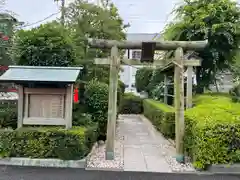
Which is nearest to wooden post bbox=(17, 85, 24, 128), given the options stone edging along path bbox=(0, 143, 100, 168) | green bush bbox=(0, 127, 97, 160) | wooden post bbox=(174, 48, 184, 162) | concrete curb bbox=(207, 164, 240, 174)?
green bush bbox=(0, 127, 97, 160)

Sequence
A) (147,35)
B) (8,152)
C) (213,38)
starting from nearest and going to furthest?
(8,152)
(213,38)
(147,35)

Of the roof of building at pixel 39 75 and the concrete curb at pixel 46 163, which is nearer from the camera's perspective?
the concrete curb at pixel 46 163

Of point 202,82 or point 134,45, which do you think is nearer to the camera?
point 134,45

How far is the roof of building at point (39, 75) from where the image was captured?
518 centimetres

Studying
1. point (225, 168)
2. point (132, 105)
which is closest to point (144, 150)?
point (225, 168)

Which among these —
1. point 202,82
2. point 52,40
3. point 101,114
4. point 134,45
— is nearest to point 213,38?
point 202,82

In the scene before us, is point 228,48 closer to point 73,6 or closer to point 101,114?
point 101,114

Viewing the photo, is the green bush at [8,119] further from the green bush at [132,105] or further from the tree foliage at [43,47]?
the green bush at [132,105]

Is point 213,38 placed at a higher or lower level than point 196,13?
lower

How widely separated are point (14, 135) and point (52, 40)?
2.66 m

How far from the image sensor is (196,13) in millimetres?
8641

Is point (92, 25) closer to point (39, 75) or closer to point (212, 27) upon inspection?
point (212, 27)

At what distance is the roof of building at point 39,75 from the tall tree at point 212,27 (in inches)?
187

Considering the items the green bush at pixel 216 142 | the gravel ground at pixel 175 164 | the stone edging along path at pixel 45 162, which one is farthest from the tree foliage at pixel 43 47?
the green bush at pixel 216 142
